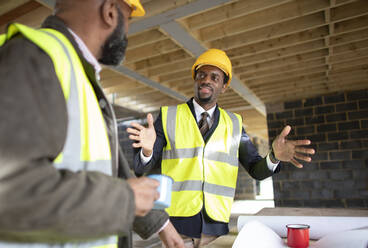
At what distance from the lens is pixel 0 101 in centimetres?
60

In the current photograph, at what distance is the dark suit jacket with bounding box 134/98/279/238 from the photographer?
2.05 m

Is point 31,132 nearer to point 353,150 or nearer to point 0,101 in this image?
point 0,101

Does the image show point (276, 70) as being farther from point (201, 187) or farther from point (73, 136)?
point (73, 136)

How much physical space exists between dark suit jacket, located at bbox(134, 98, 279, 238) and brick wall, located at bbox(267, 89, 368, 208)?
16.1 ft

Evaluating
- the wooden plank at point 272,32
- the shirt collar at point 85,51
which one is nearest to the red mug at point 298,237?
the shirt collar at point 85,51

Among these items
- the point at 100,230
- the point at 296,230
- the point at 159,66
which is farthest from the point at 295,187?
the point at 100,230

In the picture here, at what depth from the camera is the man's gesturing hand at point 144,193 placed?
2.51 ft

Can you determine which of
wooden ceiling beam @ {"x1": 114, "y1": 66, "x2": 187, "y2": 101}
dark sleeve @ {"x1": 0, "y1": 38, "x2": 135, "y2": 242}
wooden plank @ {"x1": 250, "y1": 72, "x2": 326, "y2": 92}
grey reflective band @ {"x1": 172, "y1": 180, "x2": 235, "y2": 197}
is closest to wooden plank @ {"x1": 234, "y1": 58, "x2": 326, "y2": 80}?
wooden plank @ {"x1": 250, "y1": 72, "x2": 326, "y2": 92}

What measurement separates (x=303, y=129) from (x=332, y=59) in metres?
2.30

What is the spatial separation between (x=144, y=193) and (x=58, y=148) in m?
0.25

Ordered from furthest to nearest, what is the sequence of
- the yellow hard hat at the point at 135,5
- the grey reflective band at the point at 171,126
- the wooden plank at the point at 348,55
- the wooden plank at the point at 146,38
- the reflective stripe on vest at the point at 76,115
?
the wooden plank at the point at 348,55 → the wooden plank at the point at 146,38 → the grey reflective band at the point at 171,126 → the yellow hard hat at the point at 135,5 → the reflective stripe on vest at the point at 76,115

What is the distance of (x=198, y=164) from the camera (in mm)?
2211

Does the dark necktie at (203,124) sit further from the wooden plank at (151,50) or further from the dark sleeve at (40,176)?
the wooden plank at (151,50)

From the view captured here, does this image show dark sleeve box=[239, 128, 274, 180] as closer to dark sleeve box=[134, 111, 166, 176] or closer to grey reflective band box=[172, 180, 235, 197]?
grey reflective band box=[172, 180, 235, 197]
